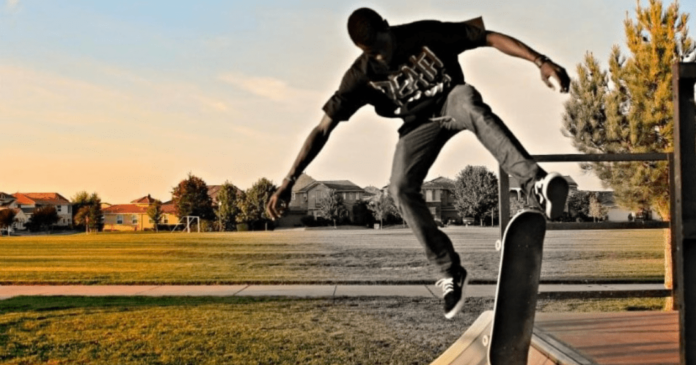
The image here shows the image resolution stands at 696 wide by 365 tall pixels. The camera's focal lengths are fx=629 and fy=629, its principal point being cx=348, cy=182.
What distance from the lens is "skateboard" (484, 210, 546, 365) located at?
2791mm


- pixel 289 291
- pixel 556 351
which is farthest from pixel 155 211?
pixel 556 351

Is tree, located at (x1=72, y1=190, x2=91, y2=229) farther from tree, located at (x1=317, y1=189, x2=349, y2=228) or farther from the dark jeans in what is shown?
the dark jeans

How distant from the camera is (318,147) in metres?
3.35

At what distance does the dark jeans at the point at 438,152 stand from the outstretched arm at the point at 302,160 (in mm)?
394

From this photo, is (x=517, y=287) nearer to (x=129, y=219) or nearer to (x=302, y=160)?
(x=302, y=160)

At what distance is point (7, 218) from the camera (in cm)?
6525

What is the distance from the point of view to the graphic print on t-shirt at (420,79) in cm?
309

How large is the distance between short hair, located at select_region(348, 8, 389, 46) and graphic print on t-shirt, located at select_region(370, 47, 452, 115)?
8.7 inches

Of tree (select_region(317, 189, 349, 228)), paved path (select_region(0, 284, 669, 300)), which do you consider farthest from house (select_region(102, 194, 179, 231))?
paved path (select_region(0, 284, 669, 300))

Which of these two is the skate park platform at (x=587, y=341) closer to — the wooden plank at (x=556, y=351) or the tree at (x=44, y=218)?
the wooden plank at (x=556, y=351)

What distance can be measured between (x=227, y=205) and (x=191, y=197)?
6154 mm

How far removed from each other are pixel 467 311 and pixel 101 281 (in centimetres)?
1044

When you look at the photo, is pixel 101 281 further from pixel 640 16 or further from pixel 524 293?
pixel 524 293

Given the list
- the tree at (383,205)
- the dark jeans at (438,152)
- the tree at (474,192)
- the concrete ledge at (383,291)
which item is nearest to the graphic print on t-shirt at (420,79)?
the dark jeans at (438,152)
